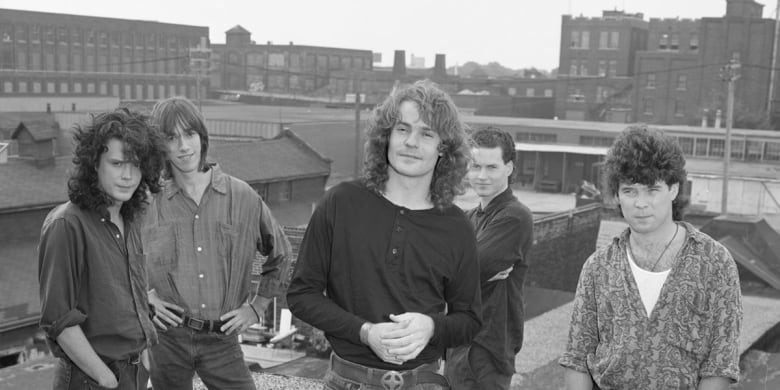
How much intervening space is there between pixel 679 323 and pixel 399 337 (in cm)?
120

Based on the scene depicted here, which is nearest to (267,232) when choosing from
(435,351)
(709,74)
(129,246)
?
(129,246)

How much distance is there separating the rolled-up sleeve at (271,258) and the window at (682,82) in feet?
210

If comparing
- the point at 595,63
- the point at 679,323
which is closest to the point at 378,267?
the point at 679,323

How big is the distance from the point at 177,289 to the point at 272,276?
52cm

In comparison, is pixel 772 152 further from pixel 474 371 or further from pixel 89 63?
pixel 89 63

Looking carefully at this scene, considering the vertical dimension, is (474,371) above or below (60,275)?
below

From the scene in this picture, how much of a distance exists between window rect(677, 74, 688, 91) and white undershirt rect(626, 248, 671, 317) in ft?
211

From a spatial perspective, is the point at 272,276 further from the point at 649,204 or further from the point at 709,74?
the point at 709,74

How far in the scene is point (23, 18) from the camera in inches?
2451

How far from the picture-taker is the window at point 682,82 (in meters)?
63.3

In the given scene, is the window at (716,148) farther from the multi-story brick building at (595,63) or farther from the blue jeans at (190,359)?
the blue jeans at (190,359)

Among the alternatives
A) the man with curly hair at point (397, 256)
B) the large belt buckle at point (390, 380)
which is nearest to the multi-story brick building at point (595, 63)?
the man with curly hair at point (397, 256)

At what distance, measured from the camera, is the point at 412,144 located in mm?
3221

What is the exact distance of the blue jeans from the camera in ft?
13.5
